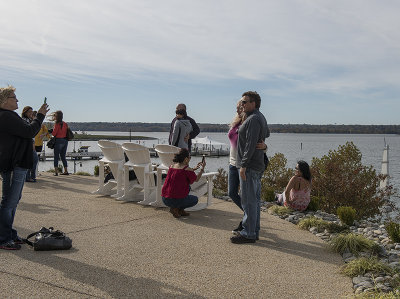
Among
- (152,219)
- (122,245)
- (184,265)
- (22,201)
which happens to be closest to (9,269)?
(122,245)

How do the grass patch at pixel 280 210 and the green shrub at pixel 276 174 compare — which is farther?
the green shrub at pixel 276 174

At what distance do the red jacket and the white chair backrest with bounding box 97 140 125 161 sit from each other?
6.95 feet

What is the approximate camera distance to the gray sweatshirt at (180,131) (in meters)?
8.35

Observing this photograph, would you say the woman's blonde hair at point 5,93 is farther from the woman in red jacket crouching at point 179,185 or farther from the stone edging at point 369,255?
the stone edging at point 369,255

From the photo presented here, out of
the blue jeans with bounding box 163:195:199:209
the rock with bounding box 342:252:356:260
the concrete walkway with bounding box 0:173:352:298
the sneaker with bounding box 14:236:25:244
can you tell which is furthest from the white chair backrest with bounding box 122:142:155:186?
the rock with bounding box 342:252:356:260

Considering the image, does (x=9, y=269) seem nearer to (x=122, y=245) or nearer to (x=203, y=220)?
(x=122, y=245)

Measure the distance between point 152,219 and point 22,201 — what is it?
2.92 meters

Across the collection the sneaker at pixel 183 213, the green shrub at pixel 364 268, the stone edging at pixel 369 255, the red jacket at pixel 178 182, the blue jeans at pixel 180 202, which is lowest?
the stone edging at pixel 369 255

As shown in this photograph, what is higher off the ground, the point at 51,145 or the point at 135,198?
the point at 51,145

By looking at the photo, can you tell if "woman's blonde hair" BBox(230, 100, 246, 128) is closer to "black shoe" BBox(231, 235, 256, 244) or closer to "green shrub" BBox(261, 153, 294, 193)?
"black shoe" BBox(231, 235, 256, 244)

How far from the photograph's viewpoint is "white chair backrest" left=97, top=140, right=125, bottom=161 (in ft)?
28.5

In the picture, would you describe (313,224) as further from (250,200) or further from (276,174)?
(276,174)

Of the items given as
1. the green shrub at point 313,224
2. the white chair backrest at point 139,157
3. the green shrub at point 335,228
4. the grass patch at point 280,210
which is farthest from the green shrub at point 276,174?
the green shrub at point 335,228

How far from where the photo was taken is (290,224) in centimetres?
701
